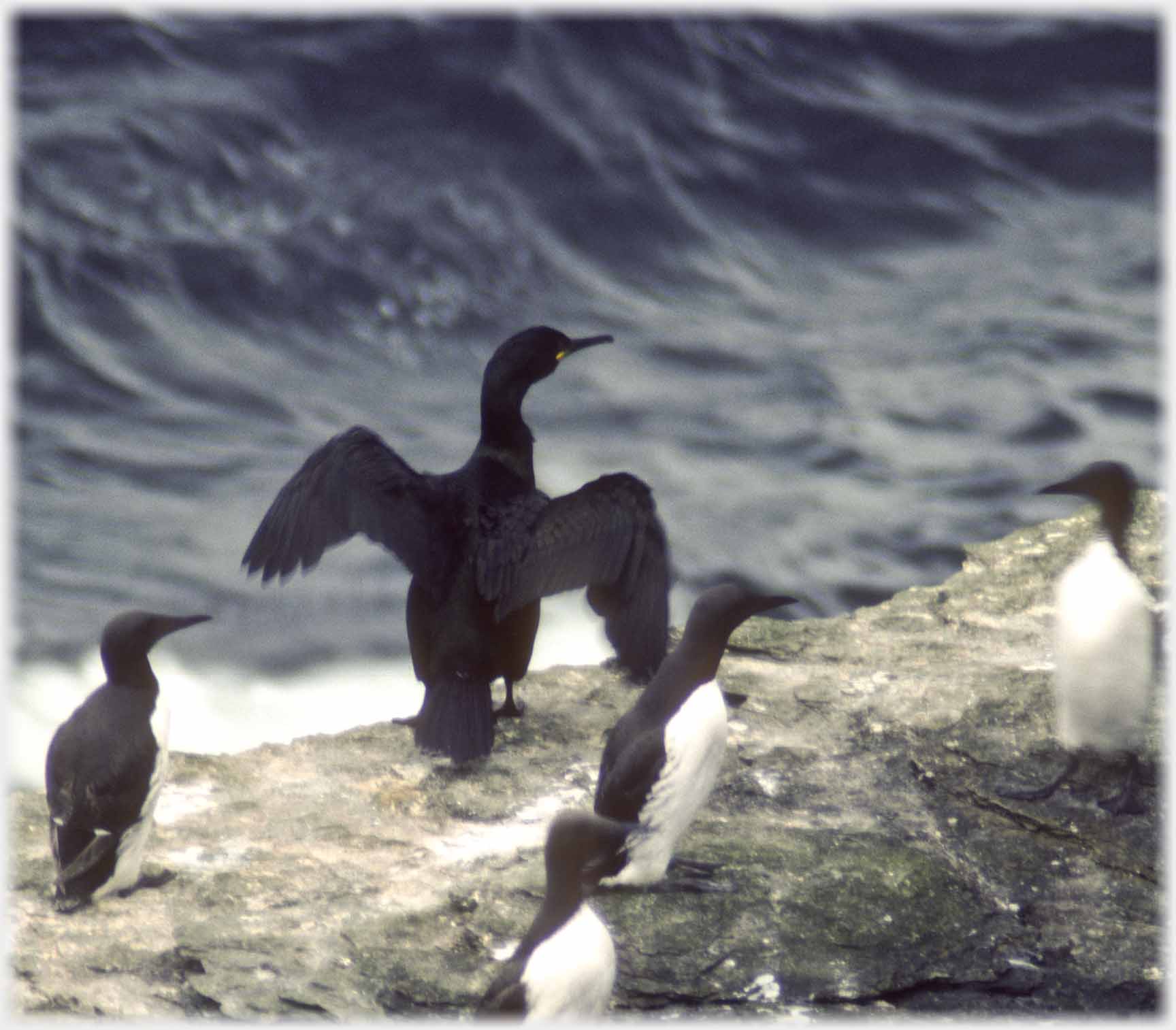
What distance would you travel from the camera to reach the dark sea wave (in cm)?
1069

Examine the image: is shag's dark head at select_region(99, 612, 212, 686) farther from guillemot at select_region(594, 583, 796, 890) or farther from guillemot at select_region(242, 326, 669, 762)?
guillemot at select_region(594, 583, 796, 890)

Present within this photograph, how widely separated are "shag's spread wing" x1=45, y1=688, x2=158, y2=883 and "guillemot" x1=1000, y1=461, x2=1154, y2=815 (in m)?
2.41

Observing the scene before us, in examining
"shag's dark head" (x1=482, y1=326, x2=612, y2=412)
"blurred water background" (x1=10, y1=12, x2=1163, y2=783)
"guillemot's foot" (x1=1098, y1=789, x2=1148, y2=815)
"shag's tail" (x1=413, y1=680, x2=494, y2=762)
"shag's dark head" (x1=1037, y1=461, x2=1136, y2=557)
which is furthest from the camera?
"blurred water background" (x1=10, y1=12, x2=1163, y2=783)

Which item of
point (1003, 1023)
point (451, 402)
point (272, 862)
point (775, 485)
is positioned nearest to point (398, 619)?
point (451, 402)

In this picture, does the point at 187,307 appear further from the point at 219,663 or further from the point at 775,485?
the point at 775,485

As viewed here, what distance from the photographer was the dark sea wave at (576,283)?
35.1 ft

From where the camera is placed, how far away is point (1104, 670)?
15.0 feet

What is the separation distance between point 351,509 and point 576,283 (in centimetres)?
735

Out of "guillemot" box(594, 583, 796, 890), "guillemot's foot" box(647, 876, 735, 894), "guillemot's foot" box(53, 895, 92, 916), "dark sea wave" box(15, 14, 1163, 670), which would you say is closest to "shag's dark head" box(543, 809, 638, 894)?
"guillemot" box(594, 583, 796, 890)

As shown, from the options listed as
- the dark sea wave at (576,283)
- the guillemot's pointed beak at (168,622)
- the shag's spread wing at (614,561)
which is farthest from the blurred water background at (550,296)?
the guillemot's pointed beak at (168,622)

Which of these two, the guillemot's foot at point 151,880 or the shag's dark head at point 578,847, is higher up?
the shag's dark head at point 578,847

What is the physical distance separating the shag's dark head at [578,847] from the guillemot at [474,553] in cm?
121

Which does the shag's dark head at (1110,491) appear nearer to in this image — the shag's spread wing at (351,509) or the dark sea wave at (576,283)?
the shag's spread wing at (351,509)

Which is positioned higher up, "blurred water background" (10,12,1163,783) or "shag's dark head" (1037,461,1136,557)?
"blurred water background" (10,12,1163,783)
